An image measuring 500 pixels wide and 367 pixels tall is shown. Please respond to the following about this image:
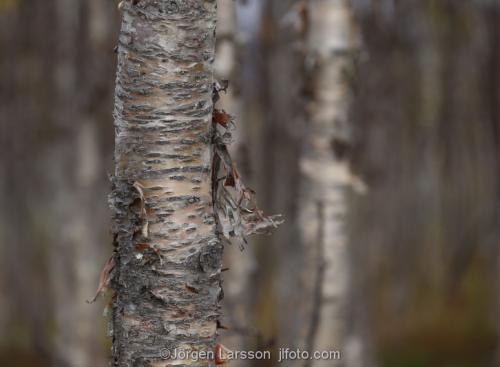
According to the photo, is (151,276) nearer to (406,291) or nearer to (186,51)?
(186,51)

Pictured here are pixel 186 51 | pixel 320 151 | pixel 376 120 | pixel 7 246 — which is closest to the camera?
pixel 186 51

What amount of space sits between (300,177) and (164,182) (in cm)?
253

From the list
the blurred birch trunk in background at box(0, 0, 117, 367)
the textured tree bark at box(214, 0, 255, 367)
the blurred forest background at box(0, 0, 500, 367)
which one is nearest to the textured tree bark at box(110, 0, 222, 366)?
the blurred forest background at box(0, 0, 500, 367)

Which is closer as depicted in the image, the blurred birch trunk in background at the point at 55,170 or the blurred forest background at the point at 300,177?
the blurred forest background at the point at 300,177

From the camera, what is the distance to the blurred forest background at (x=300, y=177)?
4723 millimetres

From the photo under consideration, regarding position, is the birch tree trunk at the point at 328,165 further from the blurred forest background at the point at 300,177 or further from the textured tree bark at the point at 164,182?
the textured tree bark at the point at 164,182

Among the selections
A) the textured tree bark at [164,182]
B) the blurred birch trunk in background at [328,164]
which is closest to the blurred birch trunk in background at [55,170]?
the blurred birch trunk in background at [328,164]

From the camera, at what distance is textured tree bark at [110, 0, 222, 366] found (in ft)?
6.50

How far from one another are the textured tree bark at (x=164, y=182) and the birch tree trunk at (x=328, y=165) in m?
2.30

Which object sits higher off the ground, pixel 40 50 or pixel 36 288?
pixel 40 50

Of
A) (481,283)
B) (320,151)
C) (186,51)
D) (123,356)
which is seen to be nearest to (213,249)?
(123,356)

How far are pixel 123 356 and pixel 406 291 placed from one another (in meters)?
10.9

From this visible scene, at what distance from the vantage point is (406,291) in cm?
1239

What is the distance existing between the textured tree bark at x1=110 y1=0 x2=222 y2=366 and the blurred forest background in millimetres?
1829
